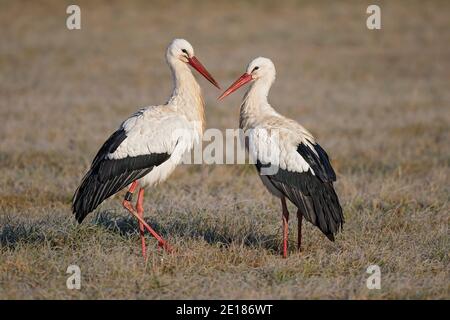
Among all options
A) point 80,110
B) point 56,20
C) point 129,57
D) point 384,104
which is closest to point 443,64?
point 384,104

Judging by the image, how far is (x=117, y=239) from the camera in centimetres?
555

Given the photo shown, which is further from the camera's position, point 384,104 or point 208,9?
point 208,9

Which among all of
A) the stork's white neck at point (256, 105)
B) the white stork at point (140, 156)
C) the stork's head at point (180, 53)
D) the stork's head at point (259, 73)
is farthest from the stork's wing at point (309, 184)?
the stork's head at point (180, 53)

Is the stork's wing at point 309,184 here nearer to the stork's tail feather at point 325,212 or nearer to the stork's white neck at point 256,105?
the stork's tail feather at point 325,212

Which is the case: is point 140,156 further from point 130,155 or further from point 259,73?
point 259,73

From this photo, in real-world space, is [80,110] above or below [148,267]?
above

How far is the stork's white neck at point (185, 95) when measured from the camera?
233 inches

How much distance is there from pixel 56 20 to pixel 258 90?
1580 cm

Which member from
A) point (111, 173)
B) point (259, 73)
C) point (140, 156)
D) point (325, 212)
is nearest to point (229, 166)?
point (259, 73)

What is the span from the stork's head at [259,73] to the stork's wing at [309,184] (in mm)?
897

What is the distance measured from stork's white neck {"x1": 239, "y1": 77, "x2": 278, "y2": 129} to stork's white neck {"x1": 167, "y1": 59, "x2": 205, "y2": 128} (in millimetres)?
370

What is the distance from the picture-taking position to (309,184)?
5.29m

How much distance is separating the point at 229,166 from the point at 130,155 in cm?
296
